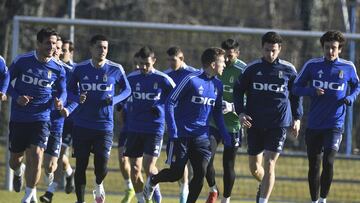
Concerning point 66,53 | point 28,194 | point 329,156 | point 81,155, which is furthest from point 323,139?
point 66,53

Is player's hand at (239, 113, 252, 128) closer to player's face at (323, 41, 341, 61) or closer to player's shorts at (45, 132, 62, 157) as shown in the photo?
player's face at (323, 41, 341, 61)

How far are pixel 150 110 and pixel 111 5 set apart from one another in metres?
17.9

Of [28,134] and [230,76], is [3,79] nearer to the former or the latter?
[28,134]

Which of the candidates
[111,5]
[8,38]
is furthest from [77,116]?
[111,5]

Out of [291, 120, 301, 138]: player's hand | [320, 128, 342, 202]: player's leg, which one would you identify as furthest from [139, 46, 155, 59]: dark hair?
[320, 128, 342, 202]: player's leg

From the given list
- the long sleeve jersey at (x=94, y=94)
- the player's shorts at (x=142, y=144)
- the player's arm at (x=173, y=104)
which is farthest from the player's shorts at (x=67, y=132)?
the player's arm at (x=173, y=104)

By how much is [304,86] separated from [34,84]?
3.62 meters

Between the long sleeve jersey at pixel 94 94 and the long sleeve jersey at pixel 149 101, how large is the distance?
593 millimetres

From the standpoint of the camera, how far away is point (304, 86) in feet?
48.1

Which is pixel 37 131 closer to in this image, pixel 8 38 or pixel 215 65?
pixel 215 65

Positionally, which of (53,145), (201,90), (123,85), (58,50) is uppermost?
(58,50)

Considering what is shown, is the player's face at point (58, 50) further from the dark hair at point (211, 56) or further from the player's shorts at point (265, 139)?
the player's shorts at point (265, 139)

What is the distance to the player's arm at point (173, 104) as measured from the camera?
13532 mm

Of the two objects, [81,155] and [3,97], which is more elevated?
[3,97]
